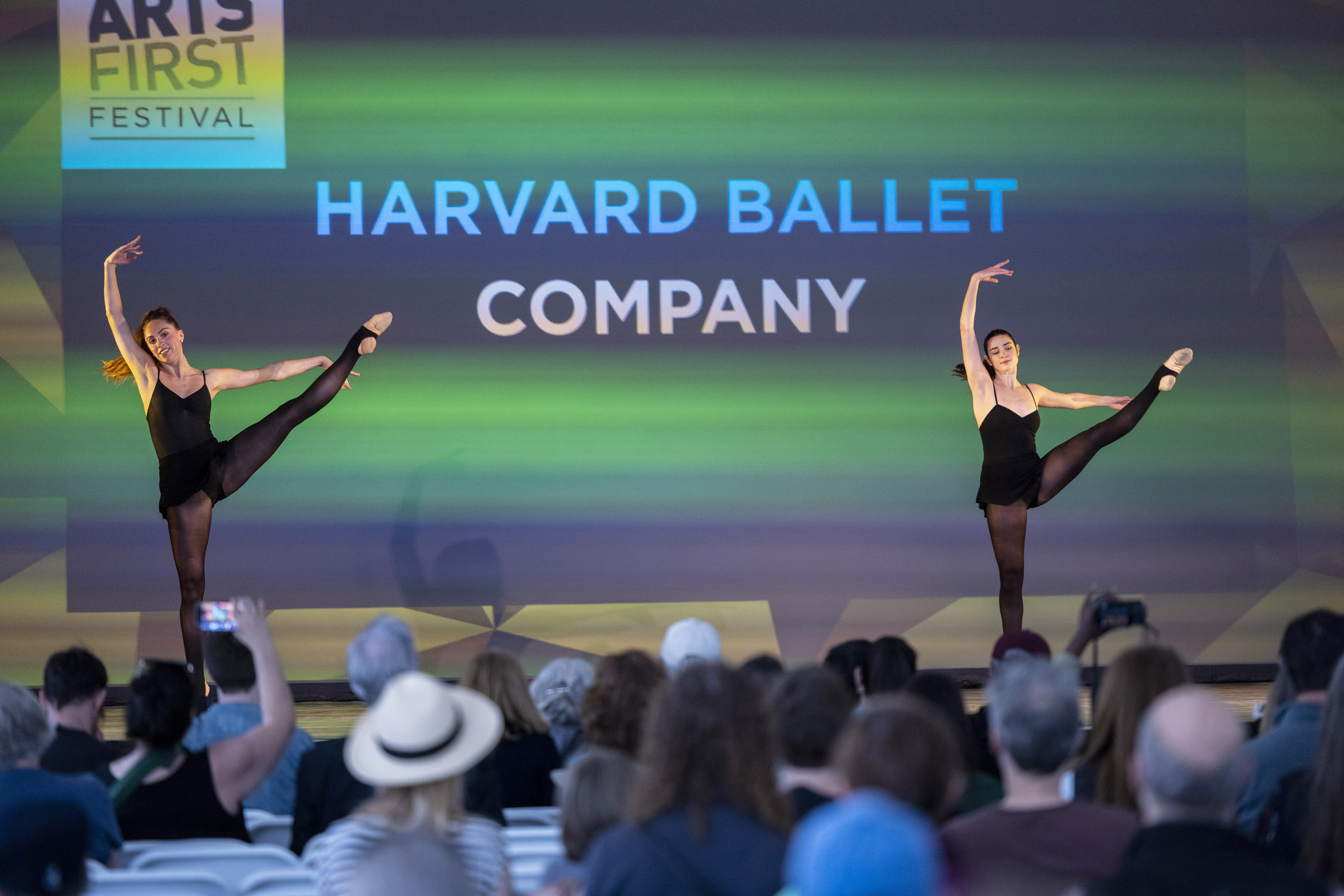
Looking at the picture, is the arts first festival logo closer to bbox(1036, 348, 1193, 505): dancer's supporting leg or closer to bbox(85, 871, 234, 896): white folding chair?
bbox(1036, 348, 1193, 505): dancer's supporting leg

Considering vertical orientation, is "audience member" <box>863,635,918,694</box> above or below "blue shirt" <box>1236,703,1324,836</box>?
above

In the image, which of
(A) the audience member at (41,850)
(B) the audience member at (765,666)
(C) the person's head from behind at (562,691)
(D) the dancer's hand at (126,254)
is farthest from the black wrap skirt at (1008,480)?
(A) the audience member at (41,850)

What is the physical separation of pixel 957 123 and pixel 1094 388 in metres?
1.64

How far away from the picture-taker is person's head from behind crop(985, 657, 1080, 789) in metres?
2.10

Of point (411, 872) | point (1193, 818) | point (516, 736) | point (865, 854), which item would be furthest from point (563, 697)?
point (865, 854)

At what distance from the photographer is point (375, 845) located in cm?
201

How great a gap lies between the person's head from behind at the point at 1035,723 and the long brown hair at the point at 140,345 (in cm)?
532

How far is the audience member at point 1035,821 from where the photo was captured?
198 centimetres

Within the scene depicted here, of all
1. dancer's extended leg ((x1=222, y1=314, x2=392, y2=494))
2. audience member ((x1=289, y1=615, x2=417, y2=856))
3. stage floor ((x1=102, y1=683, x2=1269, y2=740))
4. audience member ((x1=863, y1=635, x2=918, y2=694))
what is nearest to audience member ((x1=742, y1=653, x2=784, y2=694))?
audience member ((x1=863, y1=635, x2=918, y2=694))

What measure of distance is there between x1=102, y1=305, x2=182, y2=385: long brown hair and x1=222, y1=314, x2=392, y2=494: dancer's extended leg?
24.1 inches

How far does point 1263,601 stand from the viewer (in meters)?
7.59

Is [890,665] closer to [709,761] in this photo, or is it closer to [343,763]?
[343,763]

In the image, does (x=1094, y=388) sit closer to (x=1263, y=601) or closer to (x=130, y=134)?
(x=1263, y=601)

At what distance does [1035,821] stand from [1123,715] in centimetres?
69
